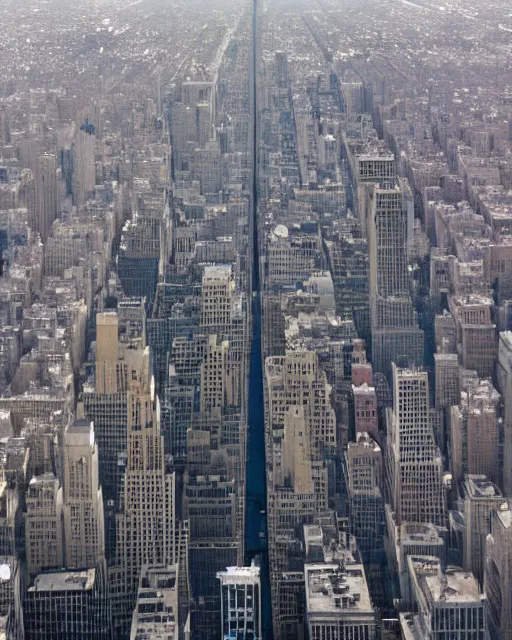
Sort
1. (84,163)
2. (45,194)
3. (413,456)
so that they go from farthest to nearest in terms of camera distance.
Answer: (84,163)
(45,194)
(413,456)

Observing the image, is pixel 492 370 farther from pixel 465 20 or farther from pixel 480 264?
pixel 465 20

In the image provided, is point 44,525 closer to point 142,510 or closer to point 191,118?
point 142,510

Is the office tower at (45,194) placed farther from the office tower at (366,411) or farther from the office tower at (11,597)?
the office tower at (11,597)

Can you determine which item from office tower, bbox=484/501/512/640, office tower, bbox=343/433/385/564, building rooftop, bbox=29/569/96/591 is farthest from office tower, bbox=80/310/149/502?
office tower, bbox=484/501/512/640

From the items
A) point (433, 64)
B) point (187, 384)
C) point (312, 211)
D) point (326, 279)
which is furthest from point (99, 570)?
point (433, 64)

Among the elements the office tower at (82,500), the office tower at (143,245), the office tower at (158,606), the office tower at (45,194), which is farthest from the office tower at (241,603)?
the office tower at (45,194)

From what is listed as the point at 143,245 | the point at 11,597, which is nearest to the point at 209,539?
the point at 11,597
